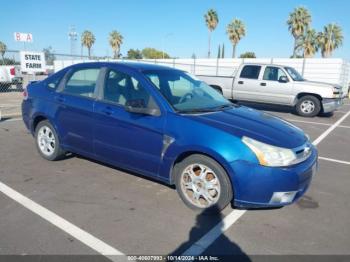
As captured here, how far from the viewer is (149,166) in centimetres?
415

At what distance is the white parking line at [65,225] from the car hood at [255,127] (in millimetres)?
1666

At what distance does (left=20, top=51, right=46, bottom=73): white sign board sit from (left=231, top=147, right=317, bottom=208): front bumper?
938 centimetres

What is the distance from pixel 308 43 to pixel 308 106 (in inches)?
1383

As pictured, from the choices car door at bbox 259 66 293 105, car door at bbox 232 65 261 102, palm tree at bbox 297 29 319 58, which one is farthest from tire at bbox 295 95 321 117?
palm tree at bbox 297 29 319 58

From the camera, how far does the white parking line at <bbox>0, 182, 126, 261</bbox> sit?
3.05 m

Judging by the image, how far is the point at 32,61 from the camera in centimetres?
1091

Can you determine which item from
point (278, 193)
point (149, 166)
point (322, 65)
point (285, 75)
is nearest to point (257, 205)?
point (278, 193)

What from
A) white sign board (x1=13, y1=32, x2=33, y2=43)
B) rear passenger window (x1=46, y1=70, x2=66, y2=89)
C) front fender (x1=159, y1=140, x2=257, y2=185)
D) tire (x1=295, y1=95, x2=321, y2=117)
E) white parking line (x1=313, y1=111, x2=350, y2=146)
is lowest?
white parking line (x1=313, y1=111, x2=350, y2=146)

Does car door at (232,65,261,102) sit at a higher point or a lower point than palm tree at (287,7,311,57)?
lower

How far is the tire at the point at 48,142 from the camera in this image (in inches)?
211

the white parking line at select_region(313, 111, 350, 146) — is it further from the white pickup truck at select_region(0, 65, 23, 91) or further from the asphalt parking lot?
the white pickup truck at select_region(0, 65, 23, 91)

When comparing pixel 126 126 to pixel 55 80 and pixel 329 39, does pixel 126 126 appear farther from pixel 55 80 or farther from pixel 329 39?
pixel 329 39

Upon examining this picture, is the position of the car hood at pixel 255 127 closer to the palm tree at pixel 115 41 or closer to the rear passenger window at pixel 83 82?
the rear passenger window at pixel 83 82

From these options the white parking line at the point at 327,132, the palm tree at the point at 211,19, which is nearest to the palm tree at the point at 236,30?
the palm tree at the point at 211,19
